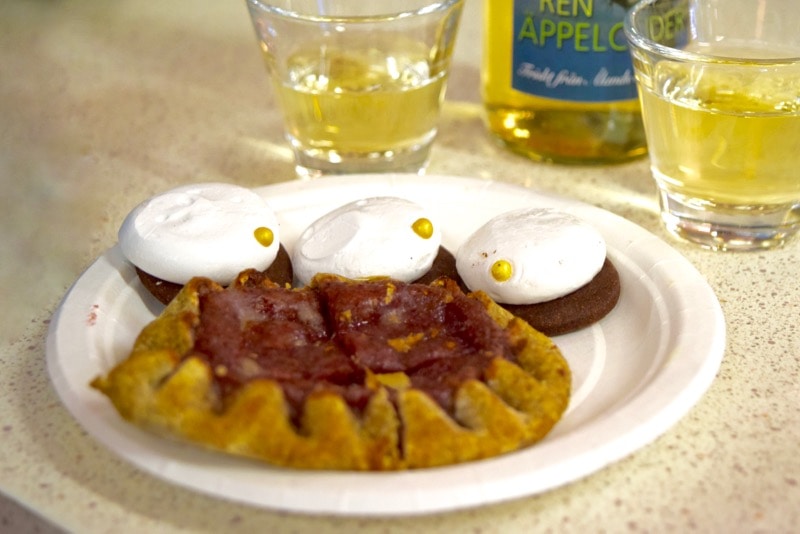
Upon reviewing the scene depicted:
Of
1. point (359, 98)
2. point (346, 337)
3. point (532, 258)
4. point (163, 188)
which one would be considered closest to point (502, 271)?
point (532, 258)

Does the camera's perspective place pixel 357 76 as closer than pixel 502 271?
No

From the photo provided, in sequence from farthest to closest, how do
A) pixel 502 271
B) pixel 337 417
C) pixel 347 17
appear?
pixel 347 17, pixel 502 271, pixel 337 417

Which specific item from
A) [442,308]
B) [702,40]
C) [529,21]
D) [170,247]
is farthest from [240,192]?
[702,40]

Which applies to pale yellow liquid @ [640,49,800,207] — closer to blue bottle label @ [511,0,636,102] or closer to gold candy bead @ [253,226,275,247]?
blue bottle label @ [511,0,636,102]

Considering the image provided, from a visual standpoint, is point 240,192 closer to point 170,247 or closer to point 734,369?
point 170,247

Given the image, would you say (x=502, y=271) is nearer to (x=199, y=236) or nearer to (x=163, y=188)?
(x=199, y=236)

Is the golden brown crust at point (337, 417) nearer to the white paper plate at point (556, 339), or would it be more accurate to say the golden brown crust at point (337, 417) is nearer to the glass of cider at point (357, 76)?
the white paper plate at point (556, 339)

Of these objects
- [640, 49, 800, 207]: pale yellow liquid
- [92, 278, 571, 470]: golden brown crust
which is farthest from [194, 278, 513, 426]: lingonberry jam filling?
[640, 49, 800, 207]: pale yellow liquid

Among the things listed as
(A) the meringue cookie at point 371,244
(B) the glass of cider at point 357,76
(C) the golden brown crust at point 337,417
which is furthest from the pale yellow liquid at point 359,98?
(C) the golden brown crust at point 337,417
